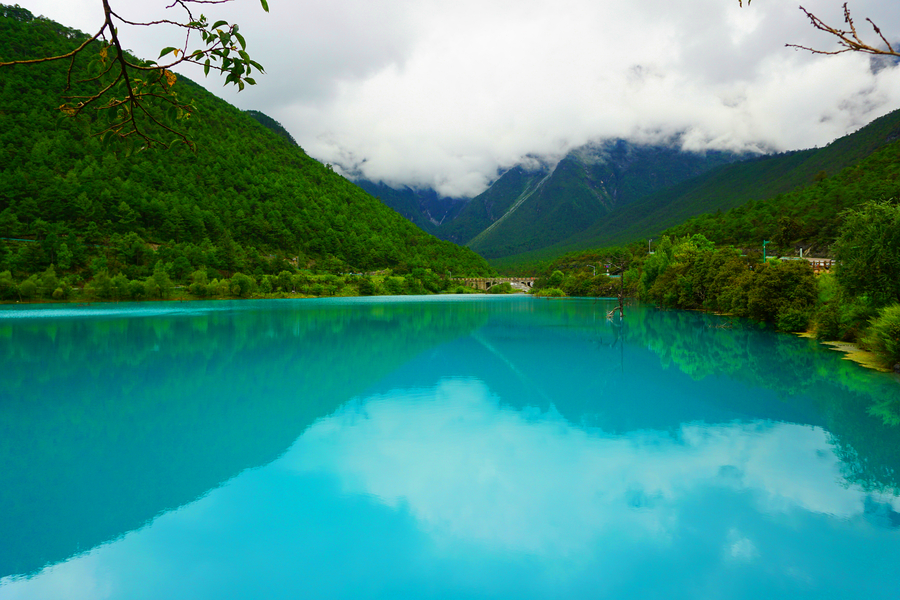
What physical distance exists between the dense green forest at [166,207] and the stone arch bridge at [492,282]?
512cm

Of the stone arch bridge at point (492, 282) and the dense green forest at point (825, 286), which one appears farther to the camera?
the stone arch bridge at point (492, 282)

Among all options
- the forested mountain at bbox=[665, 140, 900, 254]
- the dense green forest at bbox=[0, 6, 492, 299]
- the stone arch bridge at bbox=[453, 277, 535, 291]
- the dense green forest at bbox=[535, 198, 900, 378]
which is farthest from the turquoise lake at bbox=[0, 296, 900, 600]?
the stone arch bridge at bbox=[453, 277, 535, 291]

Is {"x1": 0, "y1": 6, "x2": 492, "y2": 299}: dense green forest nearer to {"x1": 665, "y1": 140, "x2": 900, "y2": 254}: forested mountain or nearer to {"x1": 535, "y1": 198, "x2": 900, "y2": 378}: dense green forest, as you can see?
{"x1": 535, "y1": 198, "x2": 900, "y2": 378}: dense green forest

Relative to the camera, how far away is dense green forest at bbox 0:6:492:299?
80.8 m

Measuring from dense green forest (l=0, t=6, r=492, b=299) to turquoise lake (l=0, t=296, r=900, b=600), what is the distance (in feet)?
193

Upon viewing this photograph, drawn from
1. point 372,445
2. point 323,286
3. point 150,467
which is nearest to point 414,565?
point 372,445

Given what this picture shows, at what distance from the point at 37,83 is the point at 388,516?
14608 centimetres

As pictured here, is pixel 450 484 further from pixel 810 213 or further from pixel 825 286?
pixel 810 213

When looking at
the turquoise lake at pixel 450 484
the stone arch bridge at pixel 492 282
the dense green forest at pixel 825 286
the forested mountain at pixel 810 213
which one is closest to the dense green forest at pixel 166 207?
the stone arch bridge at pixel 492 282

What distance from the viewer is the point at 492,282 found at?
16900 cm

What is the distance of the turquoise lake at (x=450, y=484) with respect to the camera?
5.89m

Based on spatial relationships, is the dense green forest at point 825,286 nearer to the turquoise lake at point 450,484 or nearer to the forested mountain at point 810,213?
the turquoise lake at point 450,484

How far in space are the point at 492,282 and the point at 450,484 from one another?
530 ft

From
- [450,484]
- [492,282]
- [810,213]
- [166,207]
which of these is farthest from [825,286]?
[492,282]
